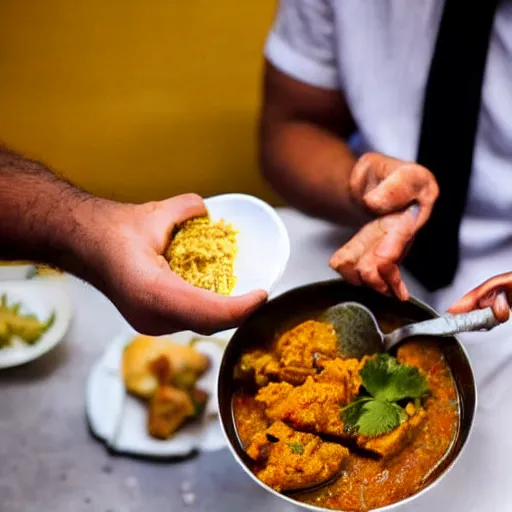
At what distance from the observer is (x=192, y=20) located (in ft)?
4.26

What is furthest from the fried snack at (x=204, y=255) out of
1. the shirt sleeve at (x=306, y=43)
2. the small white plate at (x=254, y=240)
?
the shirt sleeve at (x=306, y=43)

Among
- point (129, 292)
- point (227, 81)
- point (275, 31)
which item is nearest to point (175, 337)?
point (129, 292)

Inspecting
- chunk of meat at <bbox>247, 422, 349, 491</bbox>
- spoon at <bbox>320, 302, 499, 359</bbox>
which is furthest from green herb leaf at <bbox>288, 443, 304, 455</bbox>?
spoon at <bbox>320, 302, 499, 359</bbox>

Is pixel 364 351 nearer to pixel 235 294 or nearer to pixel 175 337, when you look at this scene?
pixel 235 294

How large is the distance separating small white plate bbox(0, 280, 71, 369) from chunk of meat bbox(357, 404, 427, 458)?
43cm

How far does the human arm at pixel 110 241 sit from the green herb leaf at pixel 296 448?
0.13 m

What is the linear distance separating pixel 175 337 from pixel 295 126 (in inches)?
14.7

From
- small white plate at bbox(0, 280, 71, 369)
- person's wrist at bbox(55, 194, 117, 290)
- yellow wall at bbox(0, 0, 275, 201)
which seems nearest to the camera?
person's wrist at bbox(55, 194, 117, 290)

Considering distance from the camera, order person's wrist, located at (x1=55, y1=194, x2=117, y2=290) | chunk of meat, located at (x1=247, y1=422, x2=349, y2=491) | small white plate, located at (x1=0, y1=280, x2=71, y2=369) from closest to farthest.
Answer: chunk of meat, located at (x1=247, y1=422, x2=349, y2=491) < person's wrist, located at (x1=55, y1=194, x2=117, y2=290) < small white plate, located at (x1=0, y1=280, x2=71, y2=369)

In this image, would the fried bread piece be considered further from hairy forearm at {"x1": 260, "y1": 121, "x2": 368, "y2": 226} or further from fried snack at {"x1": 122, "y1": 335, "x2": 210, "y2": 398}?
hairy forearm at {"x1": 260, "y1": 121, "x2": 368, "y2": 226}

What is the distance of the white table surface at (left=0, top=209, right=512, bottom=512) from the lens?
735 millimetres

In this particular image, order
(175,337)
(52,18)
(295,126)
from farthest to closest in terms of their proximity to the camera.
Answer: (52,18)
(295,126)
(175,337)

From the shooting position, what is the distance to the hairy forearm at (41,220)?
0.73 meters

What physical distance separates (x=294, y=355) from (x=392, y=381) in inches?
3.9
